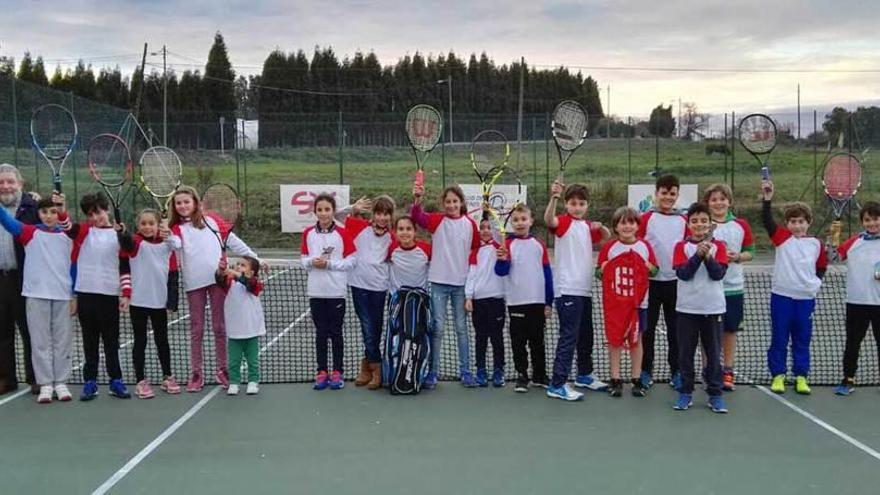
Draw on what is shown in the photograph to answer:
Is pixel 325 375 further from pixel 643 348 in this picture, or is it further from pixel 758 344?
pixel 758 344

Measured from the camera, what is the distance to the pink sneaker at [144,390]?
18.3ft

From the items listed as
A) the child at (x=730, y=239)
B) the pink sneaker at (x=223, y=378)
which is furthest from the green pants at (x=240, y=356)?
the child at (x=730, y=239)

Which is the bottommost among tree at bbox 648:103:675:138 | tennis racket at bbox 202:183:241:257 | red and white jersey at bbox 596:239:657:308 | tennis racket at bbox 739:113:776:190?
red and white jersey at bbox 596:239:657:308

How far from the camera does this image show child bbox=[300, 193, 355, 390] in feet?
18.9

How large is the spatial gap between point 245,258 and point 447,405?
1.77 meters

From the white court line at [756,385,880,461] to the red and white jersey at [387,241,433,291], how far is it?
255cm

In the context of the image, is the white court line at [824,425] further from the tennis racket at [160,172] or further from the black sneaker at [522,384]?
the tennis racket at [160,172]

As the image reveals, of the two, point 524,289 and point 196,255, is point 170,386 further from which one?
point 524,289

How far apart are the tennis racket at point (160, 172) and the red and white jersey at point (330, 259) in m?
1.49

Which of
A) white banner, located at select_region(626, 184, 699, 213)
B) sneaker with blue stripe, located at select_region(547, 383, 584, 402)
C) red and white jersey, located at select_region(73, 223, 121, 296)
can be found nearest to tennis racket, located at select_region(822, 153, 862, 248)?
sneaker with blue stripe, located at select_region(547, 383, 584, 402)

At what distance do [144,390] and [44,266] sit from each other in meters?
1.09

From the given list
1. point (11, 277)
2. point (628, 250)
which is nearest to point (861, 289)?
point (628, 250)

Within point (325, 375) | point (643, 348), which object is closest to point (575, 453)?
point (643, 348)

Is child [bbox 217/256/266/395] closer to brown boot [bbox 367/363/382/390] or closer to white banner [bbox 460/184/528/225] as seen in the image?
brown boot [bbox 367/363/382/390]
